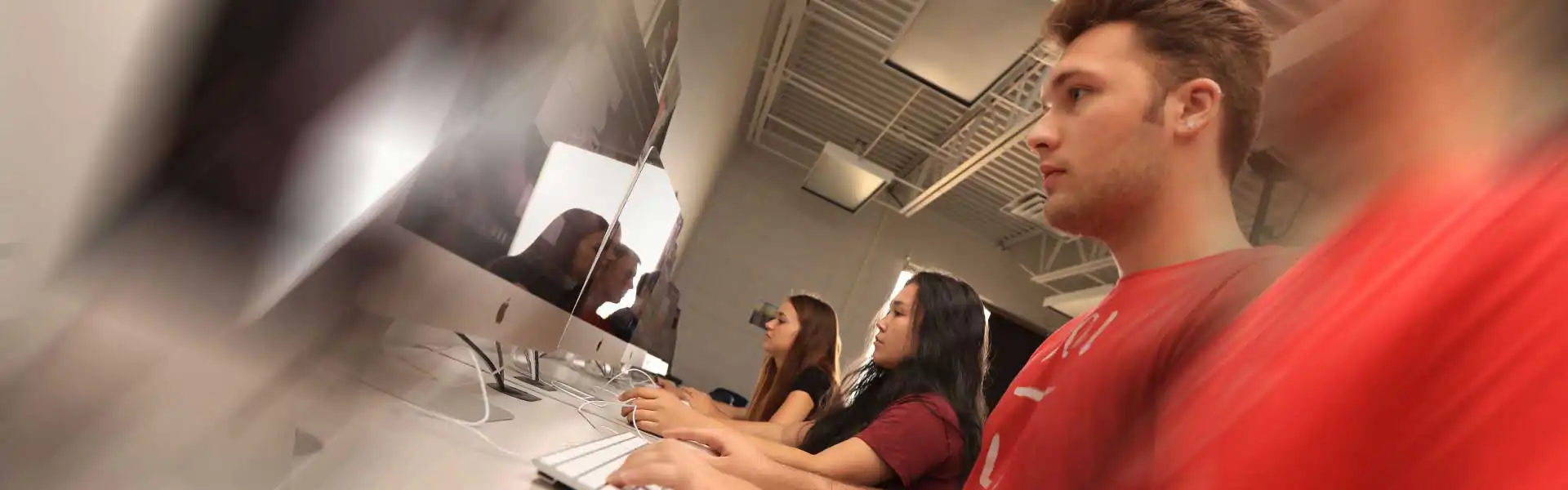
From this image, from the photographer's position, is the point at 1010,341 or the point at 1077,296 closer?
the point at 1010,341

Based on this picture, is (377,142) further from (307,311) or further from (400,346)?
(400,346)

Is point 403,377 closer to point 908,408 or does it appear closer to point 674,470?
point 674,470

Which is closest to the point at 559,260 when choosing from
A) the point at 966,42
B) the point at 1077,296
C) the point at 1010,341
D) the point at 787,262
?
the point at 966,42

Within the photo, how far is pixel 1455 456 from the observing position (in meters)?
0.18

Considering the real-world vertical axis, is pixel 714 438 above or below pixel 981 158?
below

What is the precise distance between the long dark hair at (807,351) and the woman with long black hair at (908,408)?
1.61 ft

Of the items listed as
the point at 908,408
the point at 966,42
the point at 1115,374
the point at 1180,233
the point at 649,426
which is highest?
the point at 966,42

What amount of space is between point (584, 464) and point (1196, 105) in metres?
0.64

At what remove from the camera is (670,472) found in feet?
2.26

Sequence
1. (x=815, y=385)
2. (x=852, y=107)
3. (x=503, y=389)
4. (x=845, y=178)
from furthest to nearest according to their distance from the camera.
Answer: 1. (x=852, y=107)
2. (x=845, y=178)
3. (x=815, y=385)
4. (x=503, y=389)

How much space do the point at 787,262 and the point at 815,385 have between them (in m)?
3.52

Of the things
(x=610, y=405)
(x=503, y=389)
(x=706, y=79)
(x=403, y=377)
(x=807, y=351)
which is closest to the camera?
(x=403, y=377)

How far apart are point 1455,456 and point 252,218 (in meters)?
0.44

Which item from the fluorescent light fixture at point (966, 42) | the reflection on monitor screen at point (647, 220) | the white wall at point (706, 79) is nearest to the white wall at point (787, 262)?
the white wall at point (706, 79)
